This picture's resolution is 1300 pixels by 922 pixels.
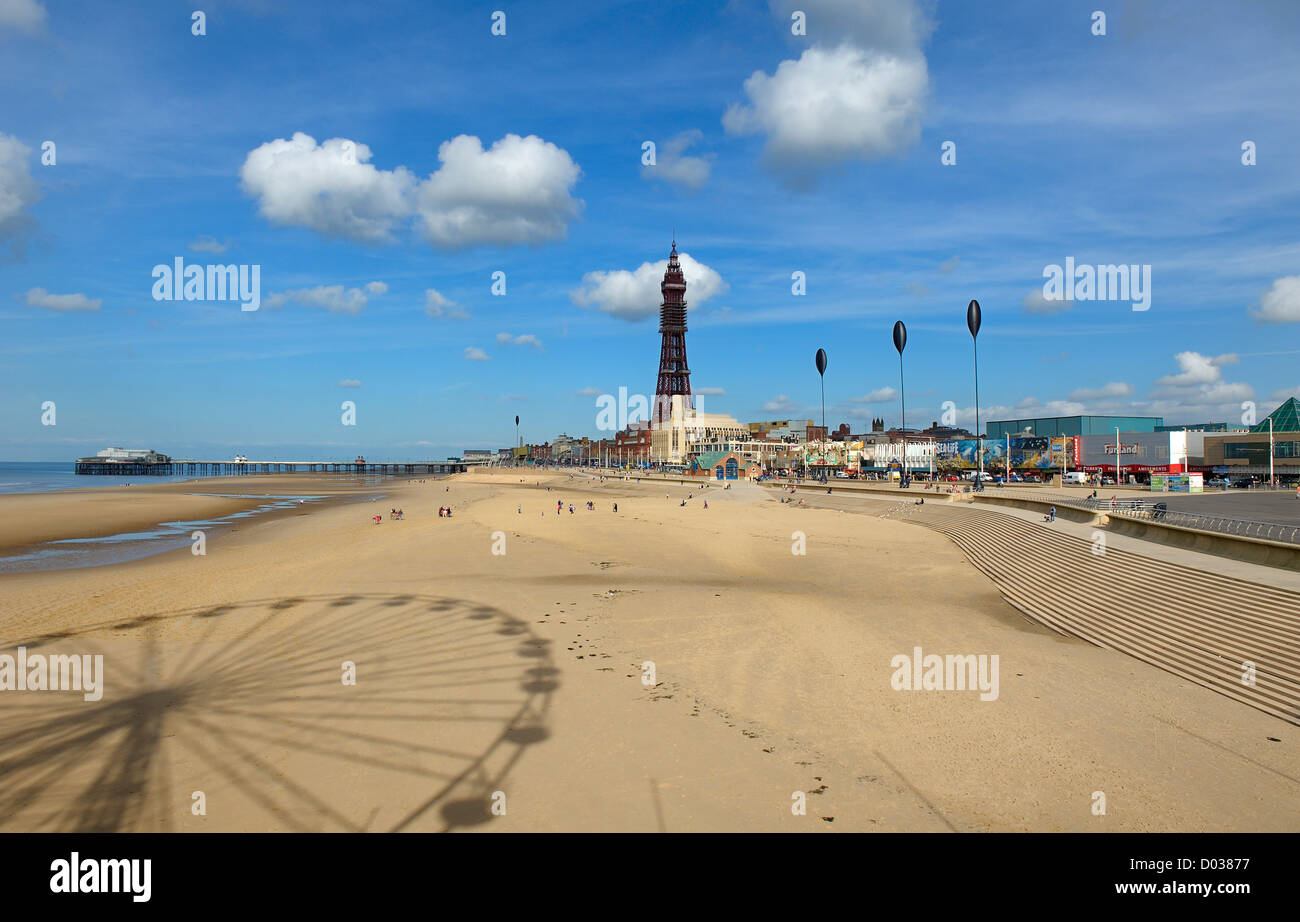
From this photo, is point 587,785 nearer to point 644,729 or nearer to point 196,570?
point 644,729

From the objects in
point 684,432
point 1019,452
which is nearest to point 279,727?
point 1019,452

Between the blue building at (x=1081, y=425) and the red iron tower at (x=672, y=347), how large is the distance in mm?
87592

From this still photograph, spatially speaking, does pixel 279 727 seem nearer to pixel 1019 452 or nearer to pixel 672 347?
pixel 1019 452

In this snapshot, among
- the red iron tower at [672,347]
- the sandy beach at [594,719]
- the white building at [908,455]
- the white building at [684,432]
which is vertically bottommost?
the sandy beach at [594,719]

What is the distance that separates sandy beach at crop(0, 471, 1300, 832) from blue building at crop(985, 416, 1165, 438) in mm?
105314

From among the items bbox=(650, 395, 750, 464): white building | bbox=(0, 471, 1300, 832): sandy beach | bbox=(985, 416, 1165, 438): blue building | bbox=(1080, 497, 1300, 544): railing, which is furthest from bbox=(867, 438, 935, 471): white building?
bbox=(0, 471, 1300, 832): sandy beach

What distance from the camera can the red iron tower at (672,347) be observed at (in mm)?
184250

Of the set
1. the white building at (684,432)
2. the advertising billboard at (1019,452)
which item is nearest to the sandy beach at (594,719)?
the advertising billboard at (1019,452)

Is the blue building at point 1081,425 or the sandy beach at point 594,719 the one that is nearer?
the sandy beach at point 594,719

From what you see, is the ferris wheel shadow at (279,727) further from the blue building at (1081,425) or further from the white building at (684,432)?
the white building at (684,432)

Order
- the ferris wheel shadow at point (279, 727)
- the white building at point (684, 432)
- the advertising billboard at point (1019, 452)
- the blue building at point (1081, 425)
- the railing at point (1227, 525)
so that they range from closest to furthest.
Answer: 1. the ferris wheel shadow at point (279, 727)
2. the railing at point (1227, 525)
3. the advertising billboard at point (1019, 452)
4. the blue building at point (1081, 425)
5. the white building at point (684, 432)

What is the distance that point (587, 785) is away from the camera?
8125 mm

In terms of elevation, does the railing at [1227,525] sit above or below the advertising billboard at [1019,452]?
below
